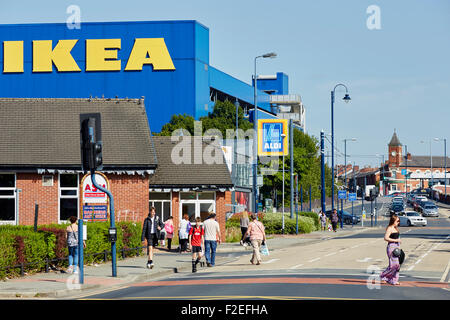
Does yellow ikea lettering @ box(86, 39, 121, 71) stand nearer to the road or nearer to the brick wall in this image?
the brick wall

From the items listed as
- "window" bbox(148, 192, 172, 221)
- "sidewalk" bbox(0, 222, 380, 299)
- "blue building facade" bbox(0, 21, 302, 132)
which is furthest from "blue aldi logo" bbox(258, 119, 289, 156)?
"sidewalk" bbox(0, 222, 380, 299)

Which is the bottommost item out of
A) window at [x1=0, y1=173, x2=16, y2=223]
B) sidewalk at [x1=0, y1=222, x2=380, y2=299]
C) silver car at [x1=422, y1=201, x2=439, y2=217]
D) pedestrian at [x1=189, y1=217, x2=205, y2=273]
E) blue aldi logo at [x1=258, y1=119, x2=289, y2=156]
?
silver car at [x1=422, y1=201, x2=439, y2=217]

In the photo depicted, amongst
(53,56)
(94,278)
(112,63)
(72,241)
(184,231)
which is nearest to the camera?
(94,278)

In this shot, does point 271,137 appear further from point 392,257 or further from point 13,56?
point 13,56

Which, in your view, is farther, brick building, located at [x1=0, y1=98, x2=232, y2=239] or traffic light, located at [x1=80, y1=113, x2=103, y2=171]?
brick building, located at [x1=0, y1=98, x2=232, y2=239]

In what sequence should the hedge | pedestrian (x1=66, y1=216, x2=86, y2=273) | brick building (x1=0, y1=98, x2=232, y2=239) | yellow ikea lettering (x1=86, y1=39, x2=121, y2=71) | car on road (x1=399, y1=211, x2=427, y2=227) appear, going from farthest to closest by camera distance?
yellow ikea lettering (x1=86, y1=39, x2=121, y2=71)
car on road (x1=399, y1=211, x2=427, y2=227)
brick building (x1=0, y1=98, x2=232, y2=239)
pedestrian (x1=66, y1=216, x2=86, y2=273)
the hedge

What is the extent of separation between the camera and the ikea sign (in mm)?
80250

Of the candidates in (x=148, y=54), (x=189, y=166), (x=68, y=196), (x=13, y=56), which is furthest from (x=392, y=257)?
(x=13, y=56)

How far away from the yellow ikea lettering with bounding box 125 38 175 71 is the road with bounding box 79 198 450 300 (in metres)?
53.2

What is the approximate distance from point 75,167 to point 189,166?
6.31 m

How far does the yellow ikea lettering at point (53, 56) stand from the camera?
8088cm

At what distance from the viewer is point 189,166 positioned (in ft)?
128
